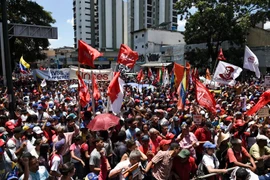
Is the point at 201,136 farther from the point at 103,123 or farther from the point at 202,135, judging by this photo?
the point at 103,123

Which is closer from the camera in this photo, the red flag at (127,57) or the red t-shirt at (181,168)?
the red t-shirt at (181,168)

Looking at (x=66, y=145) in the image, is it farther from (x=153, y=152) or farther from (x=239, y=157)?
(x=239, y=157)

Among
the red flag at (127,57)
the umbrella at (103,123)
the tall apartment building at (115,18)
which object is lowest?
the umbrella at (103,123)

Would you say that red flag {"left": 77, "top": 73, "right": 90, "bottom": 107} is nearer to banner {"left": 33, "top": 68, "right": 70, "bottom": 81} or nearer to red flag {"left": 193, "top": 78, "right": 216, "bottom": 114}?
red flag {"left": 193, "top": 78, "right": 216, "bottom": 114}

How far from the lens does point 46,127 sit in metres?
5.55

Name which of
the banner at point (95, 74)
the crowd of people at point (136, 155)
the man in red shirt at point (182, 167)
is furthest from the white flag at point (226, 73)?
the man in red shirt at point (182, 167)

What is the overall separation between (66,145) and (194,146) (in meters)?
2.29

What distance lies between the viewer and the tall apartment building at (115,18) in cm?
6656

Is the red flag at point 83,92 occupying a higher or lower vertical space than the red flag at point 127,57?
lower

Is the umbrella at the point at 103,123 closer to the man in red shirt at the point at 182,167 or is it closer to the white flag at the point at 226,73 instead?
the man in red shirt at the point at 182,167

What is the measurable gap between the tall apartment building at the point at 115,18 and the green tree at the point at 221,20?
38.0 meters

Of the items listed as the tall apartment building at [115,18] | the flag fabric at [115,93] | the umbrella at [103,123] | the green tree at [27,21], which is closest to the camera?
the umbrella at [103,123]

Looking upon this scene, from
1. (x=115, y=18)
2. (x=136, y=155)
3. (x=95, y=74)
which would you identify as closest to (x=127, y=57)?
(x=95, y=74)

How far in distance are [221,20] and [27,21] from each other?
63.0ft
